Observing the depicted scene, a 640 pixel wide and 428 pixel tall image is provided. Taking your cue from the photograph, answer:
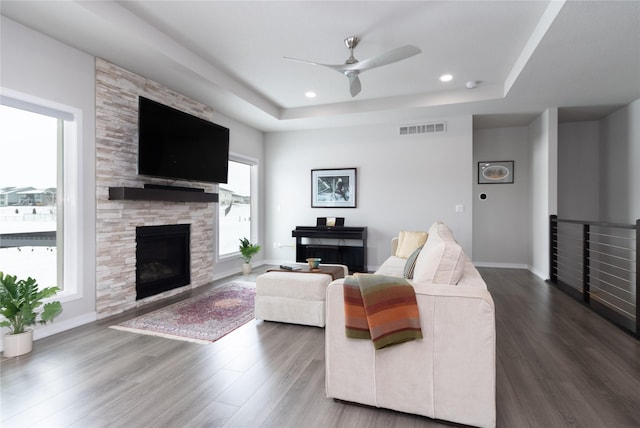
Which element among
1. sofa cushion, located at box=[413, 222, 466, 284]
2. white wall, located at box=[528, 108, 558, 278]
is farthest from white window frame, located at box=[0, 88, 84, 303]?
white wall, located at box=[528, 108, 558, 278]

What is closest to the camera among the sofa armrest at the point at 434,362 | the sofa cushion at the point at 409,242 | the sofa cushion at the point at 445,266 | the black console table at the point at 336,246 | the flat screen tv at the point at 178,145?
the sofa armrest at the point at 434,362

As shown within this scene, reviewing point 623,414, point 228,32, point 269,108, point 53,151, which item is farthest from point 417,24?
point 53,151

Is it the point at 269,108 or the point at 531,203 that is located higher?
the point at 269,108

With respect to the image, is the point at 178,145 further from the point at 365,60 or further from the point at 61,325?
the point at 365,60

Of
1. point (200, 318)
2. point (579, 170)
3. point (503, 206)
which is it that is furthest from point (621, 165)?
point (200, 318)

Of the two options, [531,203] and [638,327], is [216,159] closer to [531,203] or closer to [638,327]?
[638,327]

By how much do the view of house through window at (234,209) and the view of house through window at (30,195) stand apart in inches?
95.1

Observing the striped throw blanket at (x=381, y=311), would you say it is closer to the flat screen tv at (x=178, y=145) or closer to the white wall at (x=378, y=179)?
the flat screen tv at (x=178, y=145)

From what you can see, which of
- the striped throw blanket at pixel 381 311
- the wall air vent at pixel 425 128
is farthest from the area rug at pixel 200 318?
the wall air vent at pixel 425 128

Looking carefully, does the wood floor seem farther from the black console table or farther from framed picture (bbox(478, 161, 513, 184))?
framed picture (bbox(478, 161, 513, 184))

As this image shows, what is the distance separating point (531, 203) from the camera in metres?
5.76

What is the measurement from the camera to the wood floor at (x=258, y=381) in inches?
67.5

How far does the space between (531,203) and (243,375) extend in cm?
570

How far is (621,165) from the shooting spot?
504cm
